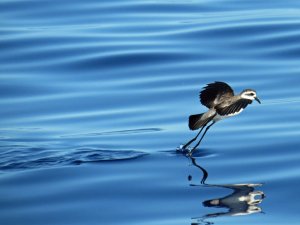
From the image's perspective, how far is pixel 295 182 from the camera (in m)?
11.2

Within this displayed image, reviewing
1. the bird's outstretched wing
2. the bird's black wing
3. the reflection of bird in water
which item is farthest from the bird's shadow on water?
the bird's outstretched wing

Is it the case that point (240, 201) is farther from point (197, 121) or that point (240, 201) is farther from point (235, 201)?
point (197, 121)

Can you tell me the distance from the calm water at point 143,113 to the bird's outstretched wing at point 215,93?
0.59 meters

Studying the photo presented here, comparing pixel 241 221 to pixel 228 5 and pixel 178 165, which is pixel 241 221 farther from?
pixel 228 5

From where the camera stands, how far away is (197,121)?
1288 cm

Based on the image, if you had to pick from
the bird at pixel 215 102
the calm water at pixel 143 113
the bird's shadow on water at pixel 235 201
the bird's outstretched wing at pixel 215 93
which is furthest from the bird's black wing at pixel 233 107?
the bird's shadow on water at pixel 235 201

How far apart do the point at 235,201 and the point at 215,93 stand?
2721 mm

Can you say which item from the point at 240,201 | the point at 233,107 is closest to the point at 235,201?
the point at 240,201

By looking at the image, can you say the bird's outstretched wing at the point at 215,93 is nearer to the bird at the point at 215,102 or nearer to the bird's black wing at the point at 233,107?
the bird at the point at 215,102

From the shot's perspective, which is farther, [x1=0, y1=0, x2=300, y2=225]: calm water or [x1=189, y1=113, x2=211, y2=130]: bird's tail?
[x1=189, y1=113, x2=211, y2=130]: bird's tail

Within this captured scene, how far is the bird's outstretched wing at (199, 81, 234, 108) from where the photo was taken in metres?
12.9

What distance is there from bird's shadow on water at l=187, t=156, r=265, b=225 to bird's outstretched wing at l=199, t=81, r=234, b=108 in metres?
1.70

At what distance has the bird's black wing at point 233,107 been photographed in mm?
12258

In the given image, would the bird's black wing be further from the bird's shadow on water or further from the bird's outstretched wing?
the bird's shadow on water
